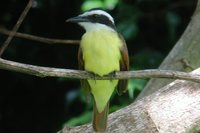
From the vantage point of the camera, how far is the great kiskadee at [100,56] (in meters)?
3.99

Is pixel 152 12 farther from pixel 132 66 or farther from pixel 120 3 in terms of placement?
pixel 132 66

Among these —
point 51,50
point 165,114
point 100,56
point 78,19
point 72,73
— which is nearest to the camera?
point 72,73

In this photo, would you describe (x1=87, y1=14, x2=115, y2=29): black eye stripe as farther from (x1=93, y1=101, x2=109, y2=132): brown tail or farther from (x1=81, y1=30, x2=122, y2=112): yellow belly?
(x1=93, y1=101, x2=109, y2=132): brown tail

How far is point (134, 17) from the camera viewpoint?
5.25 metres

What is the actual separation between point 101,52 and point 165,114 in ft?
1.89

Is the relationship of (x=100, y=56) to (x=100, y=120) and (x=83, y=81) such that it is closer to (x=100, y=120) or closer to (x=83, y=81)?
(x=83, y=81)

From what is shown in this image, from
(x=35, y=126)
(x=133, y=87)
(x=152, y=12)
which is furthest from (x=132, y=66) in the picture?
(x=35, y=126)

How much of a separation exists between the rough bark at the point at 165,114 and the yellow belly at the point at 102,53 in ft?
0.95

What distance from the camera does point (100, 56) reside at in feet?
13.1

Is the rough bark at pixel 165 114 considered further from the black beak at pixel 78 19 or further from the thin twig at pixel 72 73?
the black beak at pixel 78 19

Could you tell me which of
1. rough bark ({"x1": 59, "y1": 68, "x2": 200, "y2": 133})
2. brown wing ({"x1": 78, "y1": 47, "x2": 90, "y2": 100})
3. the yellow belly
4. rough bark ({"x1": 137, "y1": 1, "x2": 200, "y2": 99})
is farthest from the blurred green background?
rough bark ({"x1": 59, "y1": 68, "x2": 200, "y2": 133})

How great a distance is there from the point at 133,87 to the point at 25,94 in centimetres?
133

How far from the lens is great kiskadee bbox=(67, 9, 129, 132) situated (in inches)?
157

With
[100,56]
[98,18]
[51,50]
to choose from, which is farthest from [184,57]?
[51,50]
